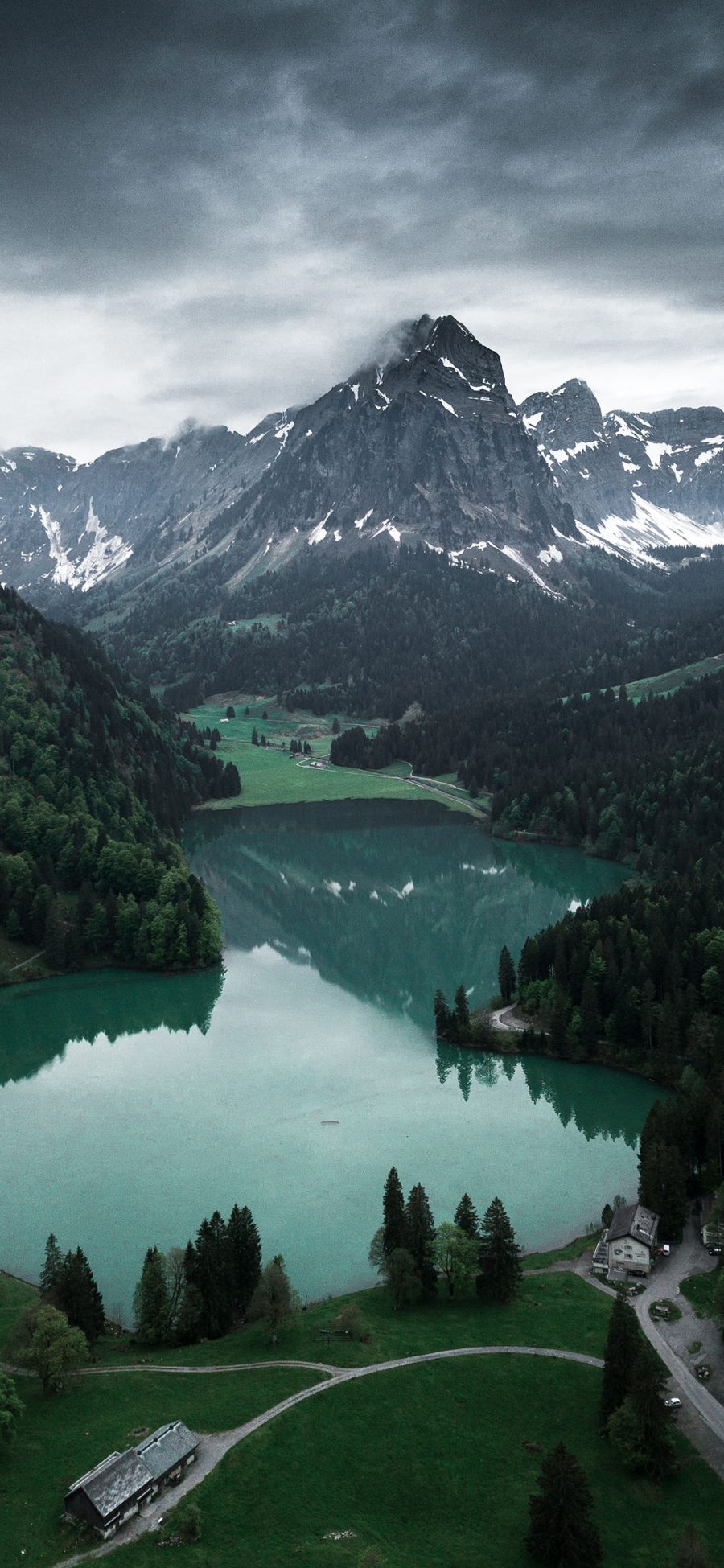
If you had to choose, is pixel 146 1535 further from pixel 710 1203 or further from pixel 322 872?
pixel 322 872

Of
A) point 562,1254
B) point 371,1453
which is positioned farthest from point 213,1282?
point 562,1254

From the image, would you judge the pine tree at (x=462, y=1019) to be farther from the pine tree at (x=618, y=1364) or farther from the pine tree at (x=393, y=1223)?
the pine tree at (x=618, y=1364)

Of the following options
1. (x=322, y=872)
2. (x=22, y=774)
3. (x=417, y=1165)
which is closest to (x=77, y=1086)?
(x=417, y=1165)

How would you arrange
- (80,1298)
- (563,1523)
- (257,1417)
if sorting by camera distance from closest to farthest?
1. (563,1523)
2. (257,1417)
3. (80,1298)

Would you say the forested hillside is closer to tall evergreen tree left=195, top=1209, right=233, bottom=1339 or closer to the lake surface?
the lake surface

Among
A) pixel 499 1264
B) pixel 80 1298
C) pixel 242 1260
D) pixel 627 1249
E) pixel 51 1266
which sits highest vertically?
pixel 499 1264

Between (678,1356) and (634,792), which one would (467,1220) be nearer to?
(678,1356)
